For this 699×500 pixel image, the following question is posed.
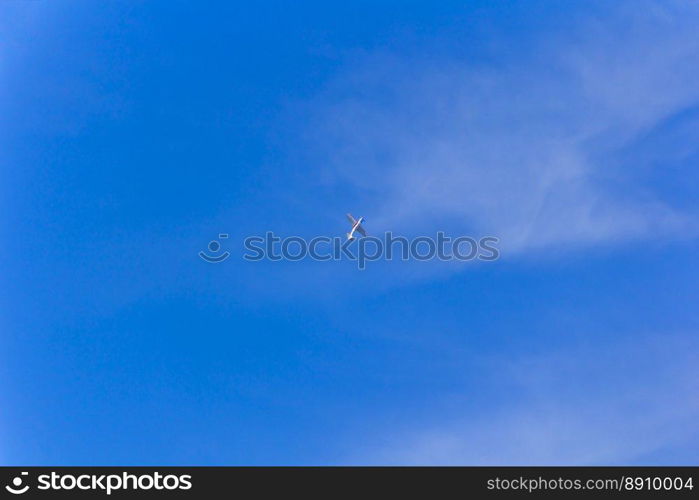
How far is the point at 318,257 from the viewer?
150 metres
